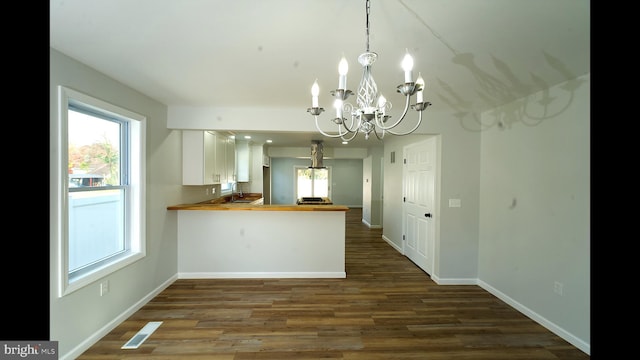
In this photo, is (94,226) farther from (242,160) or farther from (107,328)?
(242,160)

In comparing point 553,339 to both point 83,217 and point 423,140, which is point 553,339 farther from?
point 83,217

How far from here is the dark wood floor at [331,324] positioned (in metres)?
2.15

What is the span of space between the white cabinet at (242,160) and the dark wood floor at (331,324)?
309cm

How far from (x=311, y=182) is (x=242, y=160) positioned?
14.1 ft

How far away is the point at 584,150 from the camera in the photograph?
2166mm

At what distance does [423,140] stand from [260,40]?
120 inches

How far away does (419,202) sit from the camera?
4.20 metres

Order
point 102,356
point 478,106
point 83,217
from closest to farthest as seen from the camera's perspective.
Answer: point 102,356 < point 83,217 < point 478,106

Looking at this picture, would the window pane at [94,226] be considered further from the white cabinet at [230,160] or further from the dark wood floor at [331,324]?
the white cabinet at [230,160]

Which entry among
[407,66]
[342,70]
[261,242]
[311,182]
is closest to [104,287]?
[261,242]

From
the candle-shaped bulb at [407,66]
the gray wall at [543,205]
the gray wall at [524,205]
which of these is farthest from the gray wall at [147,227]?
the gray wall at [543,205]
